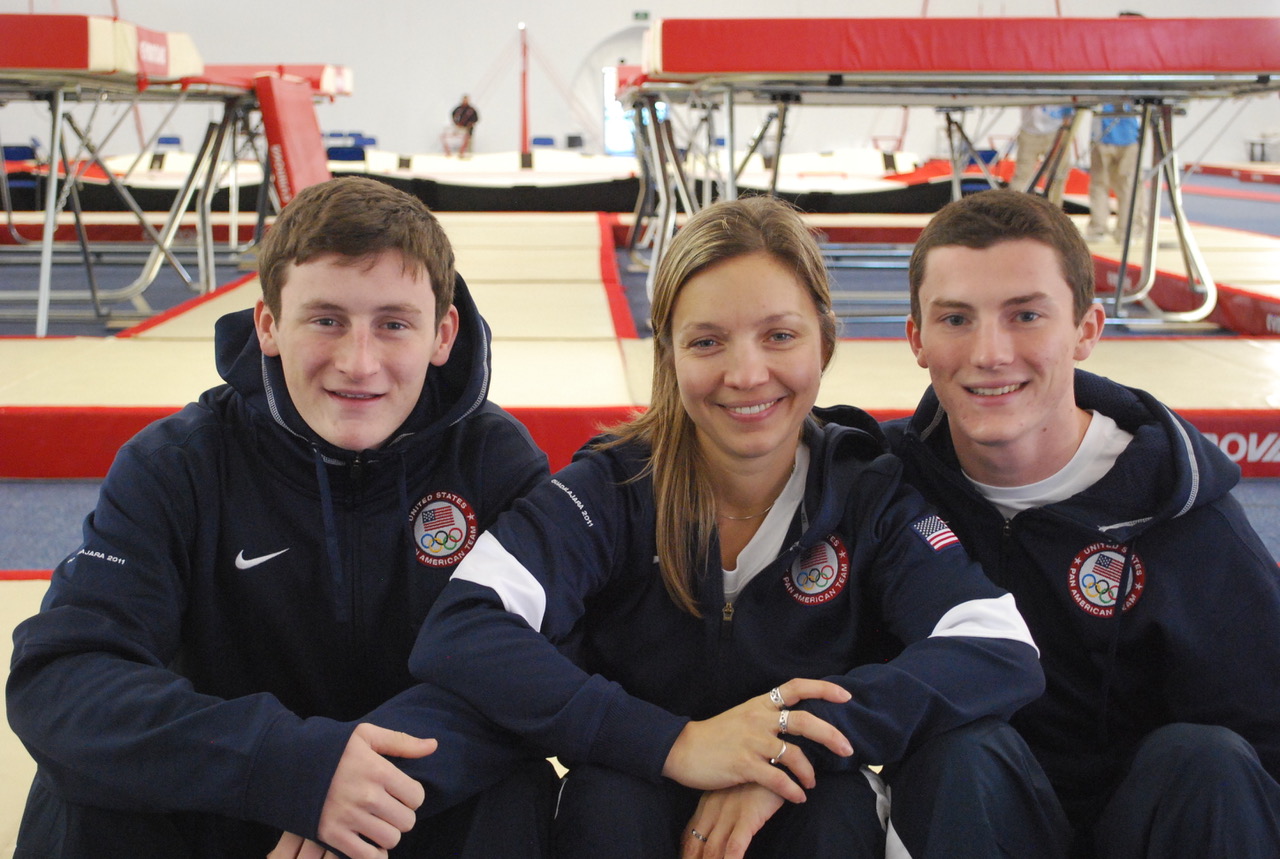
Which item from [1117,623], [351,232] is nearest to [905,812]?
[1117,623]

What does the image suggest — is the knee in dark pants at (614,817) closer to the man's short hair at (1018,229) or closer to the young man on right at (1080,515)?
the young man on right at (1080,515)

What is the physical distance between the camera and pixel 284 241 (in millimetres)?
1216

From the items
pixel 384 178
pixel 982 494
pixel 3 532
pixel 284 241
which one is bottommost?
pixel 3 532

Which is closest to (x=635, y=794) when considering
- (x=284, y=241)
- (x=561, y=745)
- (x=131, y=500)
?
(x=561, y=745)

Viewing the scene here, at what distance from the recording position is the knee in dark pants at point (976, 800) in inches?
37.1

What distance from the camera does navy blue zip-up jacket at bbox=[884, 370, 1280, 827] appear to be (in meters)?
1.14

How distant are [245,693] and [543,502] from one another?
445mm

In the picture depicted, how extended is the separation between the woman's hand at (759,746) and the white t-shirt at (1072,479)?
37 centimetres

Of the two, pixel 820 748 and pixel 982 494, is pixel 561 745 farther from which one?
pixel 982 494

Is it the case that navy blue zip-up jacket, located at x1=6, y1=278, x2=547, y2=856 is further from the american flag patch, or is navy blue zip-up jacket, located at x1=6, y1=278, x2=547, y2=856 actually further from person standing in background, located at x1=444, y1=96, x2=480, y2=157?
person standing in background, located at x1=444, y1=96, x2=480, y2=157

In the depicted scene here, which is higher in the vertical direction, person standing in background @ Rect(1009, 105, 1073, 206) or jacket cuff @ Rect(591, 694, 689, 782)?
person standing in background @ Rect(1009, 105, 1073, 206)

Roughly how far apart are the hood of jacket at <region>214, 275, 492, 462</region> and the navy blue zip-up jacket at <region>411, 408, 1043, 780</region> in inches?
6.0

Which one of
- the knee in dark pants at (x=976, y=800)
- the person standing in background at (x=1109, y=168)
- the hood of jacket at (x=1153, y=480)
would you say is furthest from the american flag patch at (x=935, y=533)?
the person standing in background at (x=1109, y=168)

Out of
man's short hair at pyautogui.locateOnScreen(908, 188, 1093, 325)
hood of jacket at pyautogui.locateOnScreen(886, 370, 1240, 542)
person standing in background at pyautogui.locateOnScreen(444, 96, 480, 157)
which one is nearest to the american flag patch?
hood of jacket at pyautogui.locateOnScreen(886, 370, 1240, 542)
